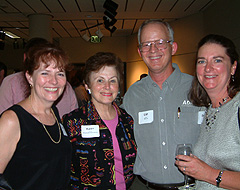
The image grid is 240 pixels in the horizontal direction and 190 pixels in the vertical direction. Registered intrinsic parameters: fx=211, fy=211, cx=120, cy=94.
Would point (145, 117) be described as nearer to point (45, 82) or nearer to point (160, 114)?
point (160, 114)

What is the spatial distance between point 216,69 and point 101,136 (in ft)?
3.70

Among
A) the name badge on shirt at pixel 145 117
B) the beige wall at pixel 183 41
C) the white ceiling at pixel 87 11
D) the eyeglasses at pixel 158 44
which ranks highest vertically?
the white ceiling at pixel 87 11

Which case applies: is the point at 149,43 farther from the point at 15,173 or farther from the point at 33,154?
the point at 15,173

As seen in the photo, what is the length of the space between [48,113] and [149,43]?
121 centimetres

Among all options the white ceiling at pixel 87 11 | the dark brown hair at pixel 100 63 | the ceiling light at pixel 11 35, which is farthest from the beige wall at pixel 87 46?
the dark brown hair at pixel 100 63

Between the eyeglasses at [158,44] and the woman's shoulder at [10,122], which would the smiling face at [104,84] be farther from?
the woman's shoulder at [10,122]

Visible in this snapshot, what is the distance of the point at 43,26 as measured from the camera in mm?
7844

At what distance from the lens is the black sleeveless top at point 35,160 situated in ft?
4.75

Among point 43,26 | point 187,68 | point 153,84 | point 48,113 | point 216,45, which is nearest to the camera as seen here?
point 216,45

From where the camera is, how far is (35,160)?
1.50 meters

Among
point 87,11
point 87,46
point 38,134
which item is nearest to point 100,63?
point 38,134

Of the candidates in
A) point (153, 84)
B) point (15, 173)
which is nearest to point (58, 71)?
point (15, 173)

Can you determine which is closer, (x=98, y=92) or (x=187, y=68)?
(x=98, y=92)

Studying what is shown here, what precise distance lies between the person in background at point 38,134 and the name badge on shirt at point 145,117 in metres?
0.74
